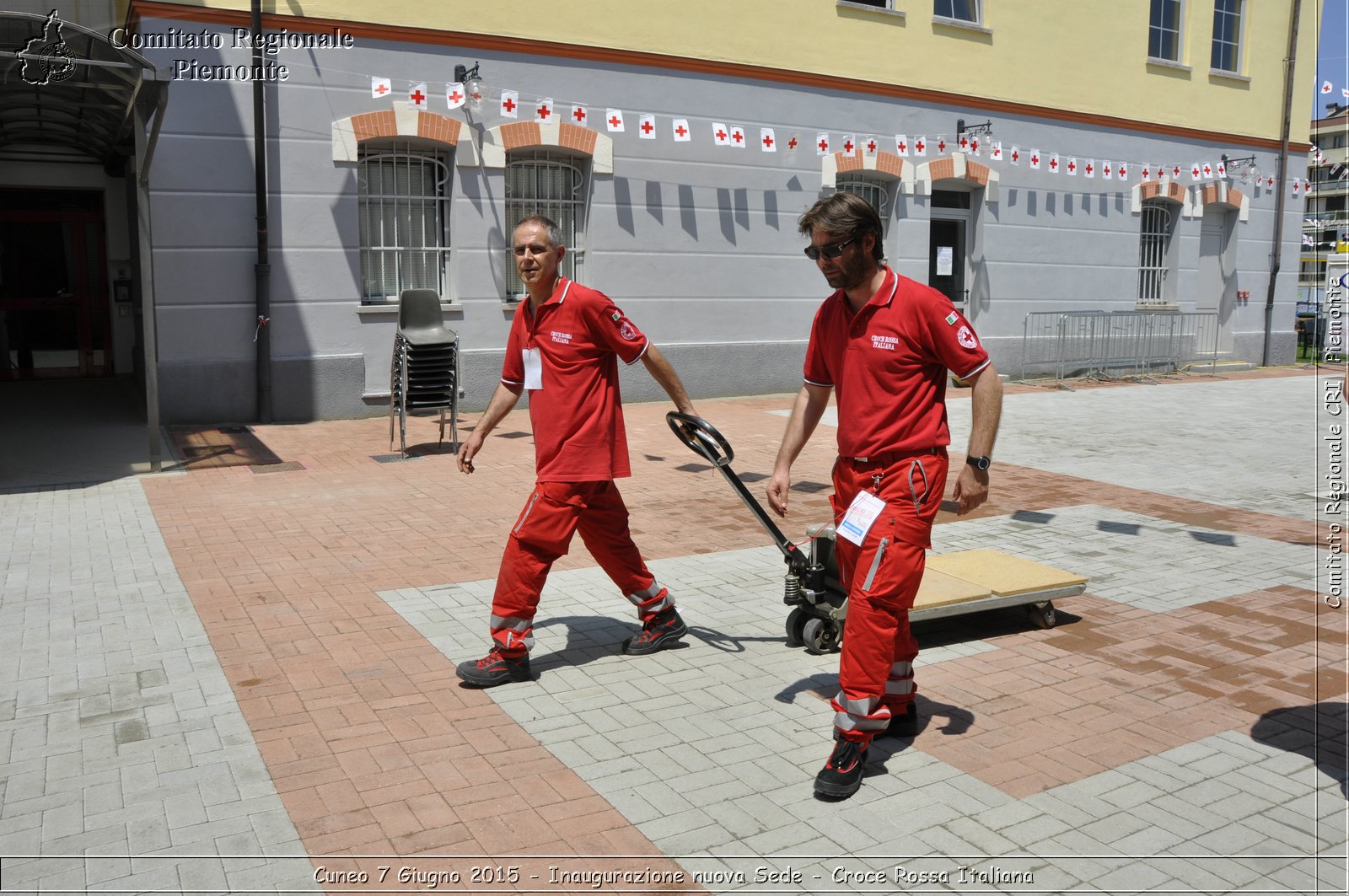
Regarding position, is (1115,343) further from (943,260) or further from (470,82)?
(470,82)

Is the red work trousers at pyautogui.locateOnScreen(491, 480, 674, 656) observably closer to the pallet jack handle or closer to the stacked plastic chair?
the pallet jack handle

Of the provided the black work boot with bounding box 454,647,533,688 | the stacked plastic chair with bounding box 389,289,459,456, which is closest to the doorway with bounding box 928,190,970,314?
the stacked plastic chair with bounding box 389,289,459,456

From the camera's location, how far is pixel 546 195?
13641 millimetres

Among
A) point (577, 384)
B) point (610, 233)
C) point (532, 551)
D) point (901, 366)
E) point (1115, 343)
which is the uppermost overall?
point (610, 233)

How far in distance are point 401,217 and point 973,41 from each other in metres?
9.20

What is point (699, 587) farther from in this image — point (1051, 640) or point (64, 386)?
point (64, 386)

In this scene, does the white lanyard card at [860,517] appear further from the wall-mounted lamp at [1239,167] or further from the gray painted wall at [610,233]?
the wall-mounted lamp at [1239,167]

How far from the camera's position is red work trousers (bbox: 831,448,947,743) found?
→ 385 centimetres

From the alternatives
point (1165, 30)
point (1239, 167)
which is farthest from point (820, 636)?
point (1239, 167)

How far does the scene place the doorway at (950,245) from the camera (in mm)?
17062

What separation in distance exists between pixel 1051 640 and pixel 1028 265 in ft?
44.4

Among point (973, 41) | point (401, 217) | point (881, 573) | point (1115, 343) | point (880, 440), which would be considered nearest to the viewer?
point (881, 573)

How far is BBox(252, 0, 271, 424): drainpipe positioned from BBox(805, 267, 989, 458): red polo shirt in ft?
30.2

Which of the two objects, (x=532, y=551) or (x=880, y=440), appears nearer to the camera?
(x=880, y=440)
